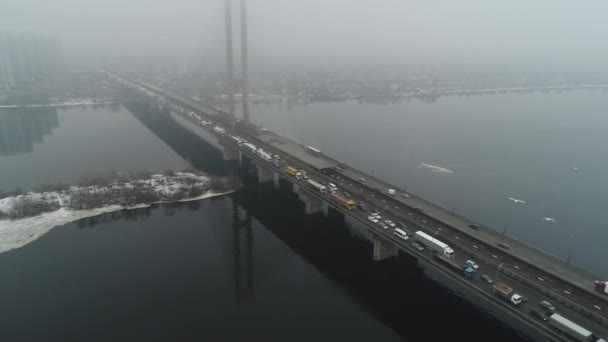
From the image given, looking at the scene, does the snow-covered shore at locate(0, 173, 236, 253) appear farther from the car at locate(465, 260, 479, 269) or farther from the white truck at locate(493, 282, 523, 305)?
the white truck at locate(493, 282, 523, 305)

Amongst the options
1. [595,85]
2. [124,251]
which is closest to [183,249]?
[124,251]

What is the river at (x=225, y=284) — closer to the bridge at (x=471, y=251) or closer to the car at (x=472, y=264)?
the bridge at (x=471, y=251)

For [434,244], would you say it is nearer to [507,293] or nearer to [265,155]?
[507,293]

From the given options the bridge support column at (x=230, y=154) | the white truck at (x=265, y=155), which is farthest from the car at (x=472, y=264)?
the bridge support column at (x=230, y=154)

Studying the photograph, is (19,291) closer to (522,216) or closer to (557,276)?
(557,276)

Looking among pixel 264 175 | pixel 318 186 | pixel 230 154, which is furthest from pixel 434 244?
pixel 230 154

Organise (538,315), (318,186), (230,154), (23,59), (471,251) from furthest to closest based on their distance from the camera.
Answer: (23,59) → (230,154) → (318,186) → (471,251) → (538,315)
